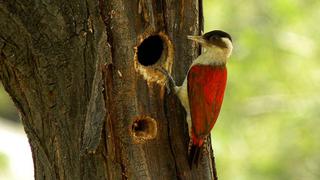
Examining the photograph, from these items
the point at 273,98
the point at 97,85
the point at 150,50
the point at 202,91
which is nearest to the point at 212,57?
the point at 202,91

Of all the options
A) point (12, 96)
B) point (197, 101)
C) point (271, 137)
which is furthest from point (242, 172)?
point (12, 96)

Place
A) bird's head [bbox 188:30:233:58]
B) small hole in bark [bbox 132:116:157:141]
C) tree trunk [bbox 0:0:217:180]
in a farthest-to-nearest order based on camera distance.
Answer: bird's head [bbox 188:30:233:58], small hole in bark [bbox 132:116:157:141], tree trunk [bbox 0:0:217:180]

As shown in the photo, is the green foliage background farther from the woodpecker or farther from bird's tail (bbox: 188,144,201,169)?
bird's tail (bbox: 188,144,201,169)

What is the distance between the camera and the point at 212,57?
605 centimetres

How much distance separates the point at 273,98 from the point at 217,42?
6.04 metres

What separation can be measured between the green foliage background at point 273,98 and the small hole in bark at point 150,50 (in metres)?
4.95

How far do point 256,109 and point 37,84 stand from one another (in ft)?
24.3

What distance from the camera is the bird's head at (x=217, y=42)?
5.79 meters

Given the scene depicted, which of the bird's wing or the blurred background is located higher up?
the blurred background

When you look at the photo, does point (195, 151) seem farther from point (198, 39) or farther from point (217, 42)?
point (217, 42)

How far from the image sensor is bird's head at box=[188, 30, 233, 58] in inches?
228

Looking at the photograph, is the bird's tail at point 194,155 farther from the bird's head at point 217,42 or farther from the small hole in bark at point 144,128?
the bird's head at point 217,42

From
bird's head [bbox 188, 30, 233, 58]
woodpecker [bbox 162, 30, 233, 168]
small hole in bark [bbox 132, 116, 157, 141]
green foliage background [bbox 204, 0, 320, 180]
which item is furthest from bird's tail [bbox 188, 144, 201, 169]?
green foliage background [bbox 204, 0, 320, 180]

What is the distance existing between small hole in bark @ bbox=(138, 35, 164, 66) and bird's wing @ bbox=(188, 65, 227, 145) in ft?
0.87
